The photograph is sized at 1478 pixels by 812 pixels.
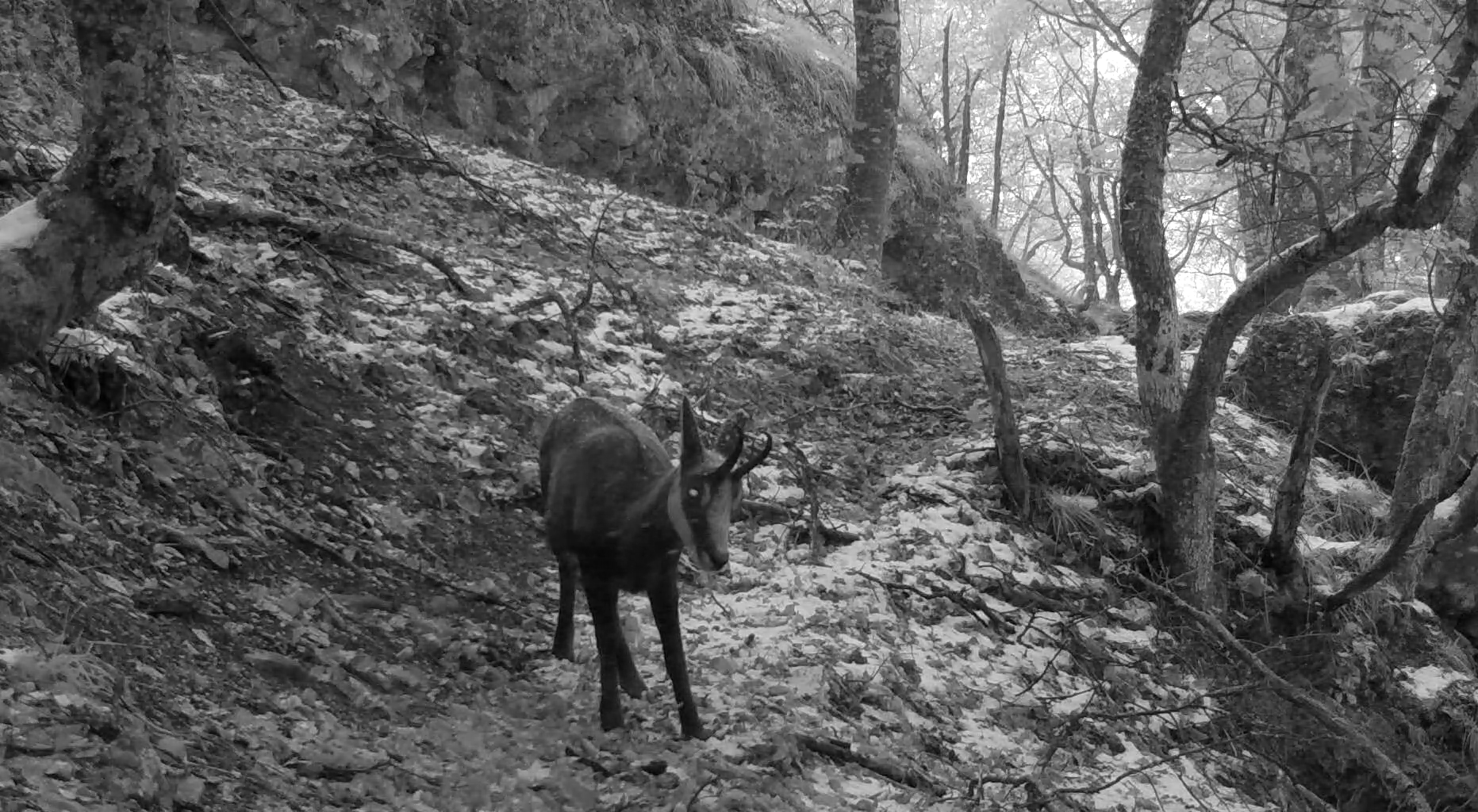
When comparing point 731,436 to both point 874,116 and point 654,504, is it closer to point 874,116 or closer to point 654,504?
point 654,504

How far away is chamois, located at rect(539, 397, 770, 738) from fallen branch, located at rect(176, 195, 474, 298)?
343 centimetres

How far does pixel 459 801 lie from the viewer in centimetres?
386

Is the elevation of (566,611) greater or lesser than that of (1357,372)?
lesser

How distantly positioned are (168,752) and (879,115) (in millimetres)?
11070

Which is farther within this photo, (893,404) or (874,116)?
(874,116)

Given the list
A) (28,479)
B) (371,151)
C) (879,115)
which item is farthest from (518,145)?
(28,479)

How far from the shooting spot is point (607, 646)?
4.64 m

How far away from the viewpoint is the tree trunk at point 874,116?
12594 millimetres

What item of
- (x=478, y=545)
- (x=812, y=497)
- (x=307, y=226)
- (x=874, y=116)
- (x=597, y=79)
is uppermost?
(x=874, y=116)

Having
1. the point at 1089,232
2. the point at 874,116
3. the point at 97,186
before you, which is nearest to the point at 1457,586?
the point at 874,116

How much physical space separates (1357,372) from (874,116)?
598 centimetres

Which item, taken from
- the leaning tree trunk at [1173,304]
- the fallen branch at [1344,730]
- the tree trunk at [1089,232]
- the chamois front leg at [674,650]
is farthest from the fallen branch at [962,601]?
the tree trunk at [1089,232]

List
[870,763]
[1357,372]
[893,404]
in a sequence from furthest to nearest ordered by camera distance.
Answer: [1357,372]
[893,404]
[870,763]

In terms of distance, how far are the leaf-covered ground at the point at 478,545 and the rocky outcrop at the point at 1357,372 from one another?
772 mm
